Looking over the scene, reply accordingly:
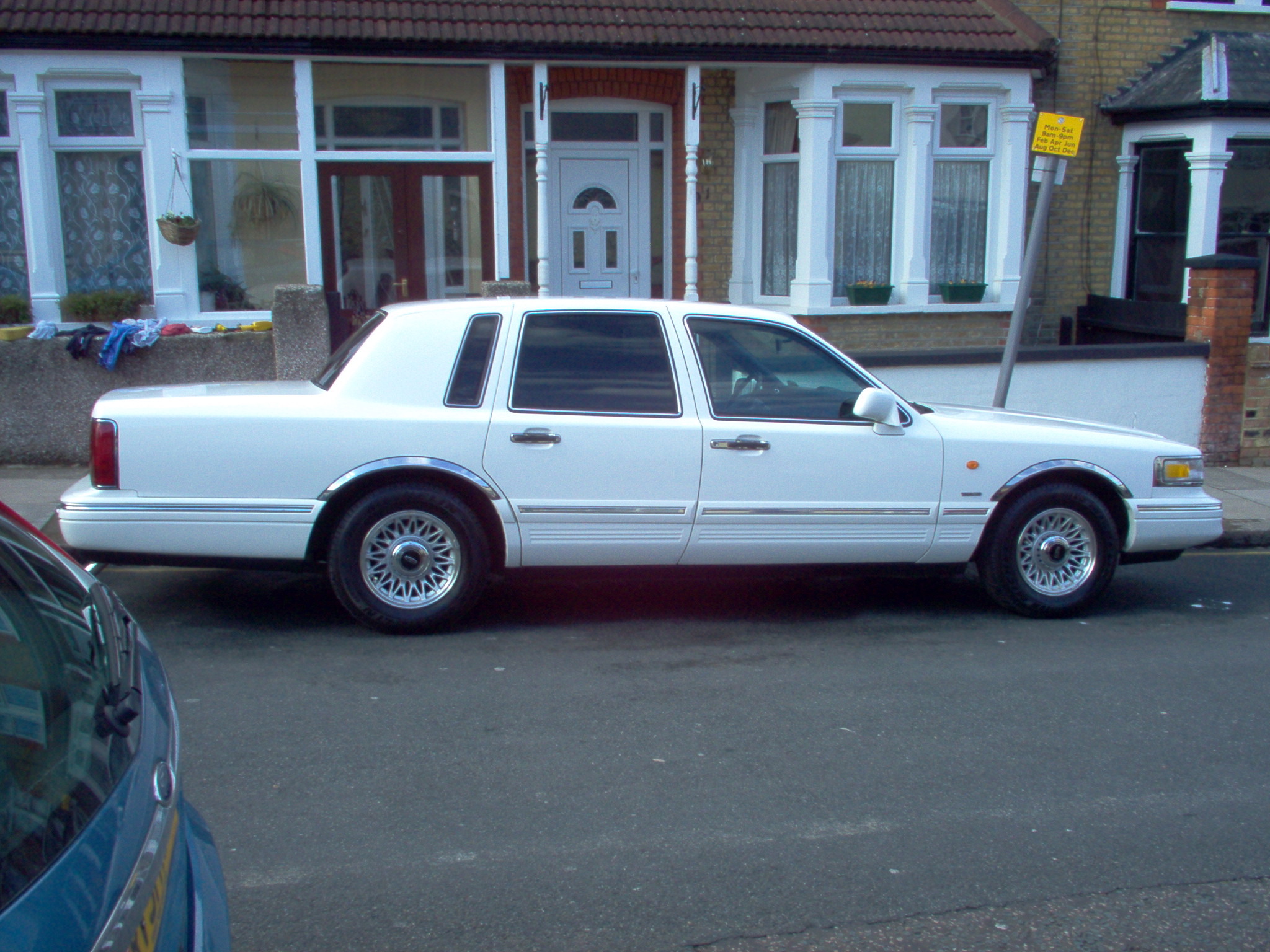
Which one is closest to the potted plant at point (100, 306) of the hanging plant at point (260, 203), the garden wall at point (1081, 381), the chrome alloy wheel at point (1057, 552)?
the hanging plant at point (260, 203)

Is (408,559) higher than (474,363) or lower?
lower

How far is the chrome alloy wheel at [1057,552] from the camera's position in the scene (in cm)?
661

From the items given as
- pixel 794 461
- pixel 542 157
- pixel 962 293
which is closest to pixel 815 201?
pixel 962 293

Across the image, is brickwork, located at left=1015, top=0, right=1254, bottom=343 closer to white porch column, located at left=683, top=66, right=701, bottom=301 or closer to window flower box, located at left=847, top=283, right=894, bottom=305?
window flower box, located at left=847, top=283, right=894, bottom=305

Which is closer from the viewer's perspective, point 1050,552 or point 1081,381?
point 1050,552

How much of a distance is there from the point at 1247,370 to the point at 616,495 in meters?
7.78

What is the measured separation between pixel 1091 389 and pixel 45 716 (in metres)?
10.4

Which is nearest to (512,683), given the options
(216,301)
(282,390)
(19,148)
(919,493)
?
(282,390)

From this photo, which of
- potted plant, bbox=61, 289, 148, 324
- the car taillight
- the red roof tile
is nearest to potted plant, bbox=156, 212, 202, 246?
potted plant, bbox=61, 289, 148, 324

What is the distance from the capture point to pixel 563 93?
1270 cm

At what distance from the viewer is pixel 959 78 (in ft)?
40.8

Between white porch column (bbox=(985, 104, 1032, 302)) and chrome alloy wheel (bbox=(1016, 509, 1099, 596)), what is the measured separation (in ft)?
22.5

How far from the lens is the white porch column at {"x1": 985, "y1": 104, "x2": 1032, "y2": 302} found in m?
12.7

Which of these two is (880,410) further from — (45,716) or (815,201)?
(815,201)
